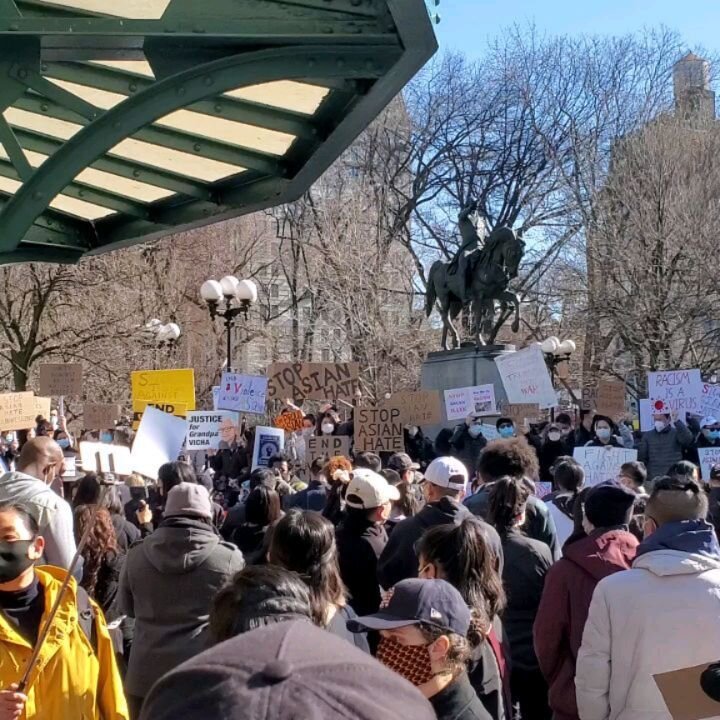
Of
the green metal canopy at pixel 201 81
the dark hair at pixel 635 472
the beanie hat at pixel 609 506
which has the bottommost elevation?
the dark hair at pixel 635 472

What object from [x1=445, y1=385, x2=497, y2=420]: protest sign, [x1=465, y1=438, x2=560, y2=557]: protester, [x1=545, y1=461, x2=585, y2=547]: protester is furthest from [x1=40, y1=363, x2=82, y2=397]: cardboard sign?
[x1=465, y1=438, x2=560, y2=557]: protester

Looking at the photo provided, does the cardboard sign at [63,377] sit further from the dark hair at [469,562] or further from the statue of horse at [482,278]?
the dark hair at [469,562]

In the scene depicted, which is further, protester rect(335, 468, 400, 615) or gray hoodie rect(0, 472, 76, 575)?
protester rect(335, 468, 400, 615)

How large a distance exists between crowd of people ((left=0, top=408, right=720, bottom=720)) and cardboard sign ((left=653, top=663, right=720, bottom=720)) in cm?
3

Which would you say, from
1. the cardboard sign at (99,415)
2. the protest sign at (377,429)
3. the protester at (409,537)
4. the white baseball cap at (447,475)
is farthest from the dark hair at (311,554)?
the cardboard sign at (99,415)

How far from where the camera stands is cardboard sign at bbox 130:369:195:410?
46.5 feet

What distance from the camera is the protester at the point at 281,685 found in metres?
1.13

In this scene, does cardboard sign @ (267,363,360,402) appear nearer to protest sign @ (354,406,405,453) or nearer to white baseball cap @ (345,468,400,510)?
protest sign @ (354,406,405,453)

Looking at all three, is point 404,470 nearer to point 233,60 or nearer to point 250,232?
point 233,60

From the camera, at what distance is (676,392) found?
13.8 metres

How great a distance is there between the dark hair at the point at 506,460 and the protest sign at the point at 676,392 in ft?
25.2

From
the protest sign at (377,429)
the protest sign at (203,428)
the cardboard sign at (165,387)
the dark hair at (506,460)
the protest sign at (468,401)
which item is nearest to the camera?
the dark hair at (506,460)

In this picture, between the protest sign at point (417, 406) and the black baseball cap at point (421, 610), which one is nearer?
the black baseball cap at point (421, 610)

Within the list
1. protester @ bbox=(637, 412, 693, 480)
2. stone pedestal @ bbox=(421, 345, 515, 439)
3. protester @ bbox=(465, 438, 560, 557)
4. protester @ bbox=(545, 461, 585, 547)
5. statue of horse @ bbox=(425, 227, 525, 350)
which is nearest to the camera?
protester @ bbox=(465, 438, 560, 557)
